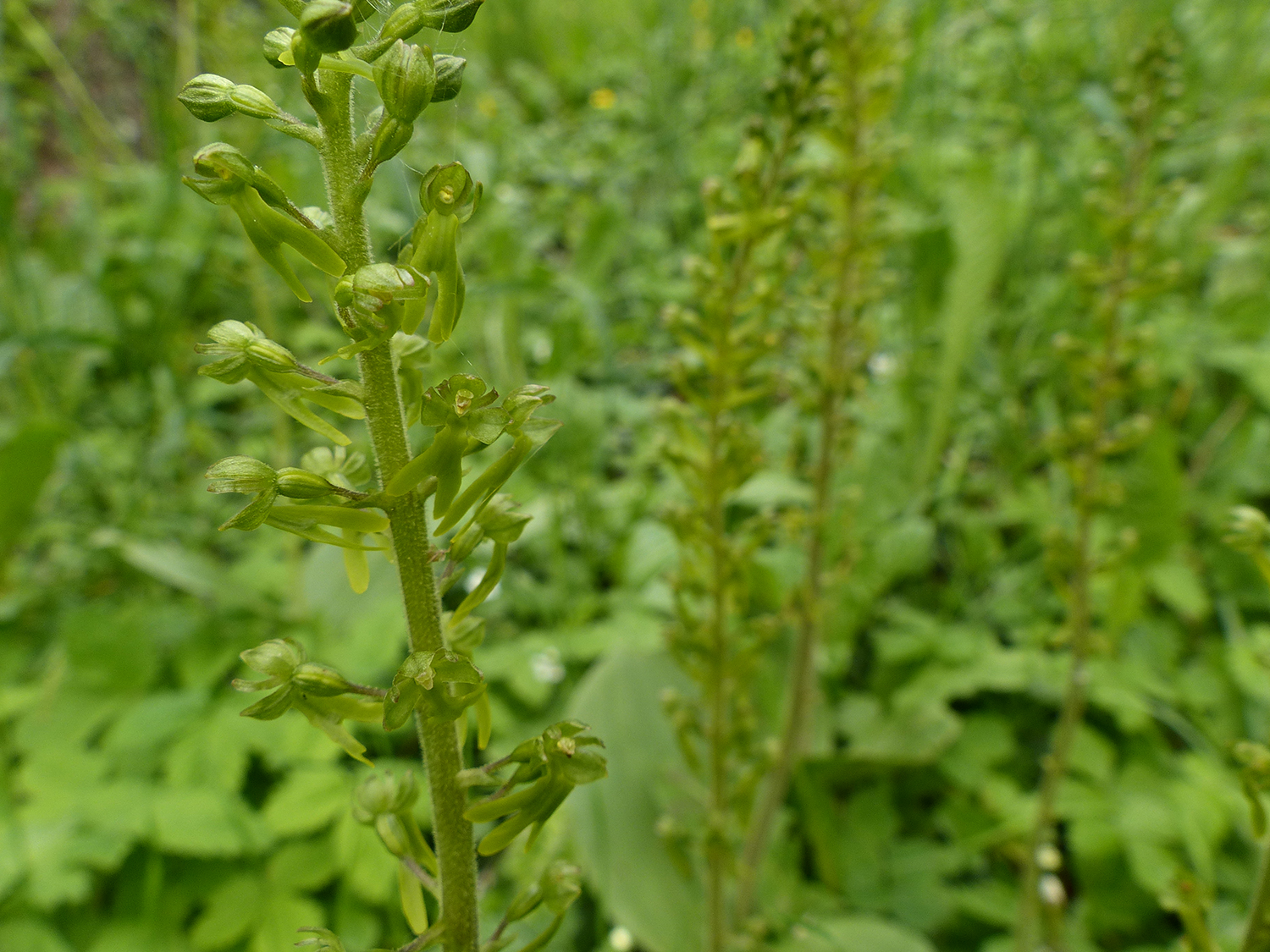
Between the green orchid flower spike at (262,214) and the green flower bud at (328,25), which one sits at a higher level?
the green flower bud at (328,25)

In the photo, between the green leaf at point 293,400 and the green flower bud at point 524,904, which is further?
the green flower bud at point 524,904

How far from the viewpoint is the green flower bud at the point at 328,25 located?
48 cm

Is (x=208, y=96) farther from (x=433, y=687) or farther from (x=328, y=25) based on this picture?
(x=433, y=687)

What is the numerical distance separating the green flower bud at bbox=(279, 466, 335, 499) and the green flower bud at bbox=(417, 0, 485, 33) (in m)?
0.31

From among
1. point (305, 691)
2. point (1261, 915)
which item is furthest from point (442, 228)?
point (1261, 915)

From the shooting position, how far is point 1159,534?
2076 mm

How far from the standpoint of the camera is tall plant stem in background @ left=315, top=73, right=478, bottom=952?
0.57 m

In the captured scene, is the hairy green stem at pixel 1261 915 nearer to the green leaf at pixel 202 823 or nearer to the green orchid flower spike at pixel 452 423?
the green orchid flower spike at pixel 452 423

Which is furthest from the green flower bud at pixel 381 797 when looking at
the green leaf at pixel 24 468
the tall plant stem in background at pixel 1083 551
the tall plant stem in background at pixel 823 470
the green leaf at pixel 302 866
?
the green leaf at pixel 24 468

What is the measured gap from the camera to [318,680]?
0.64 metres

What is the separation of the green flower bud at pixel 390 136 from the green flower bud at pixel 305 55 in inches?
2.0

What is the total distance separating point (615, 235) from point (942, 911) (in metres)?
2.21

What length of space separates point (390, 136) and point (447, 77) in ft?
0.22

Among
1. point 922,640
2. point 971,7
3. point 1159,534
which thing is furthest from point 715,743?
point 971,7
